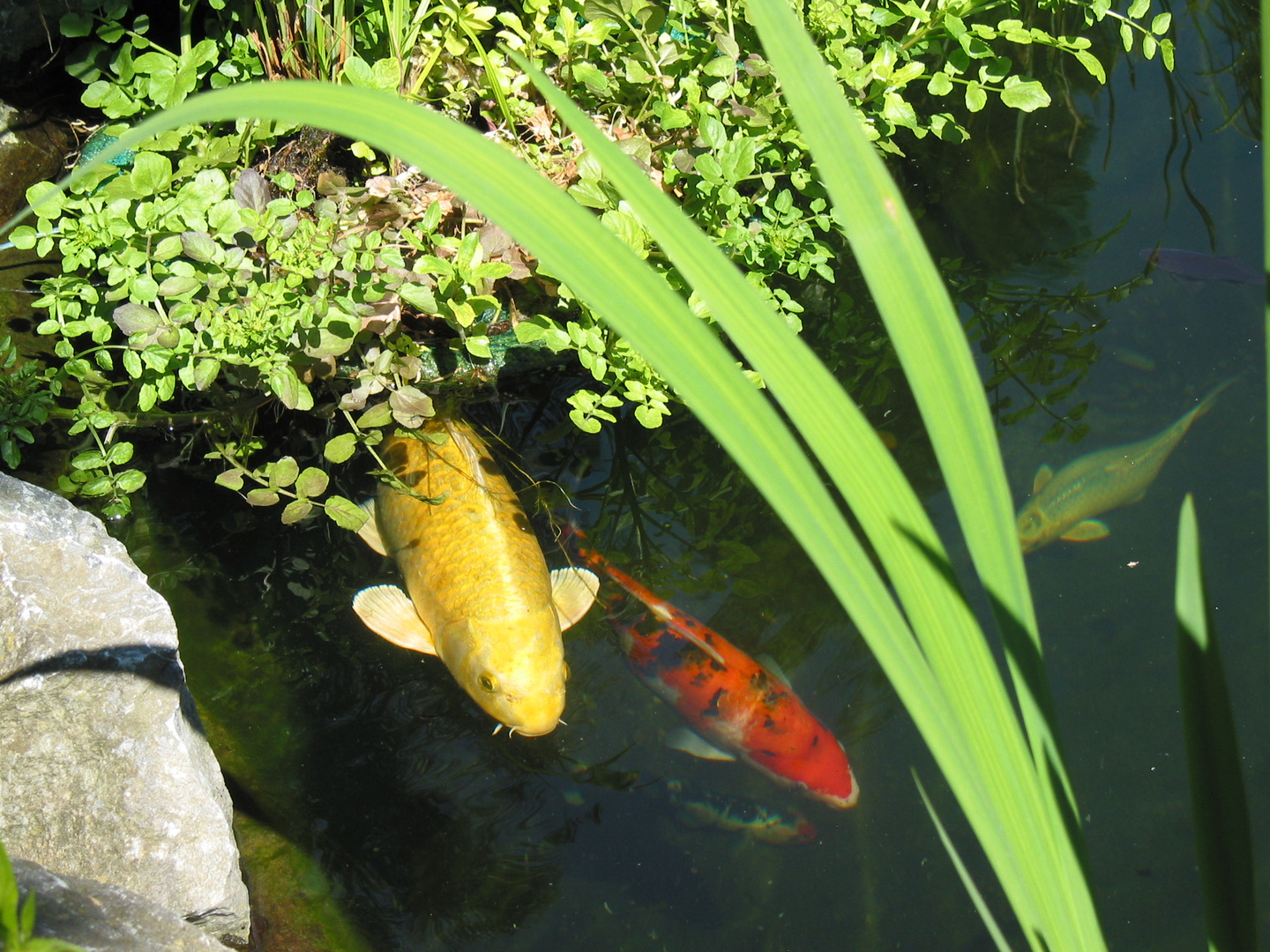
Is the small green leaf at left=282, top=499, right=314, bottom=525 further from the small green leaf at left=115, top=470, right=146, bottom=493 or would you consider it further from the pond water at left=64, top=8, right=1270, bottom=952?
the pond water at left=64, top=8, right=1270, bottom=952

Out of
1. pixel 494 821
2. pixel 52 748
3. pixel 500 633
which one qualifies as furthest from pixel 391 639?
pixel 52 748

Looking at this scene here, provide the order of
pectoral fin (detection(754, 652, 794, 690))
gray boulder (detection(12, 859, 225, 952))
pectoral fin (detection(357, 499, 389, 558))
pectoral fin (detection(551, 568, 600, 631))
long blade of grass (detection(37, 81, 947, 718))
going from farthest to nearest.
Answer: pectoral fin (detection(357, 499, 389, 558))
pectoral fin (detection(551, 568, 600, 631))
pectoral fin (detection(754, 652, 794, 690))
gray boulder (detection(12, 859, 225, 952))
long blade of grass (detection(37, 81, 947, 718))

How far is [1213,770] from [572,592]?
7.18 feet

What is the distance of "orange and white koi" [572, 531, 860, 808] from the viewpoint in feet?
8.39

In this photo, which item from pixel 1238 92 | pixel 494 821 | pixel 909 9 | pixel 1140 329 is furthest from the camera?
pixel 1238 92

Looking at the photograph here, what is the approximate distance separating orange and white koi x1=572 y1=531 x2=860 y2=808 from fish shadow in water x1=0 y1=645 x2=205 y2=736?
124 centimetres

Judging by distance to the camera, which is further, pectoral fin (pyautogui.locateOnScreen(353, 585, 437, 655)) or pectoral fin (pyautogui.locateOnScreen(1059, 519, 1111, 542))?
pectoral fin (pyautogui.locateOnScreen(1059, 519, 1111, 542))

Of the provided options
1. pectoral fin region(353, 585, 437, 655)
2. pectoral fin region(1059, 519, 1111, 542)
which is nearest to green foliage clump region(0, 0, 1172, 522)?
pectoral fin region(353, 585, 437, 655)

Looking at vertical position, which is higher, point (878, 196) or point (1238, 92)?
point (878, 196)

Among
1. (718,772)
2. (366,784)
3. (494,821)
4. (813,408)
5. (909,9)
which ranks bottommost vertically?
(718,772)

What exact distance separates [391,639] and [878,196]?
2351 millimetres

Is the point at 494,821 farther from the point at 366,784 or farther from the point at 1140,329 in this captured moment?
the point at 1140,329

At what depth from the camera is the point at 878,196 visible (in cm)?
76

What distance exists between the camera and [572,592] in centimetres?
294
